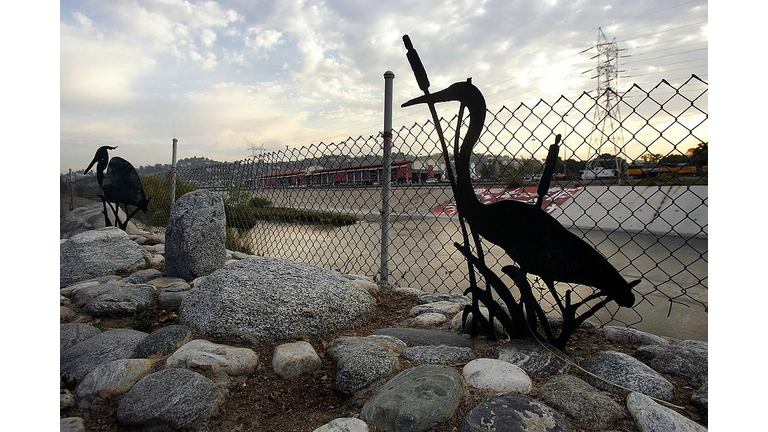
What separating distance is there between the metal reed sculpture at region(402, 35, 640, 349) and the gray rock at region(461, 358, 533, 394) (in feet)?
1.26

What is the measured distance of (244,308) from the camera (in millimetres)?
2400

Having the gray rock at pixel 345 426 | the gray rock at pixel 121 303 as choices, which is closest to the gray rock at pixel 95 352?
the gray rock at pixel 121 303

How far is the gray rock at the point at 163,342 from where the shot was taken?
2230 millimetres

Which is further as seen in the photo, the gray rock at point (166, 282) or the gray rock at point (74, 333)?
the gray rock at point (166, 282)

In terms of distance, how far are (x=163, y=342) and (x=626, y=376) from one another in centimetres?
231

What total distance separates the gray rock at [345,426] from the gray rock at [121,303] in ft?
7.13

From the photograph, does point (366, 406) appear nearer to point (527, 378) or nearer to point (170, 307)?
point (527, 378)

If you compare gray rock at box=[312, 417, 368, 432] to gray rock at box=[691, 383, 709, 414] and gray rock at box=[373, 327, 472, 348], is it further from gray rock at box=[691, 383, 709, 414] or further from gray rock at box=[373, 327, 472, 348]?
gray rock at box=[691, 383, 709, 414]

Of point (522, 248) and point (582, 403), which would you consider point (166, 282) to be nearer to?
point (522, 248)

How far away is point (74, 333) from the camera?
2537 mm

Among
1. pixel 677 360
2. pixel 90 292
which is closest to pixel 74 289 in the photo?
pixel 90 292

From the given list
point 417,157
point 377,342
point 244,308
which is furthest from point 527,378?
point 417,157

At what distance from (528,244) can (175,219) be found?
10.4 feet

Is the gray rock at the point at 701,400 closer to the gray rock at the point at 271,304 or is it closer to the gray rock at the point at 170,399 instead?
the gray rock at the point at 271,304
